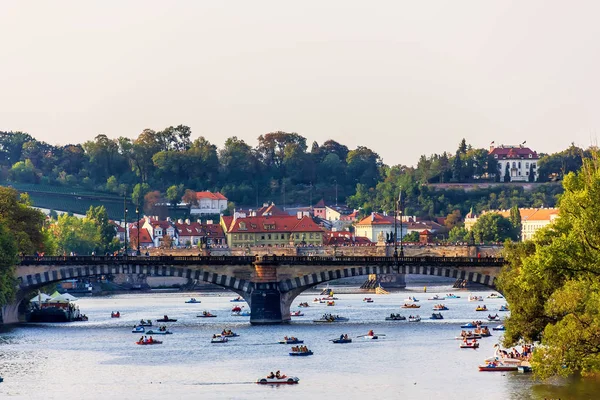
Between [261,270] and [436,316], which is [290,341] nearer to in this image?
[261,270]

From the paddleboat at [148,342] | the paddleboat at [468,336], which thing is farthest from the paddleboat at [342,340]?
the paddleboat at [148,342]

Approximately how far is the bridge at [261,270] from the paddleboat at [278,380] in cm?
3721

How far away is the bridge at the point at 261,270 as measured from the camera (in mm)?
122438

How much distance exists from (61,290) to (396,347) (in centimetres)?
9584

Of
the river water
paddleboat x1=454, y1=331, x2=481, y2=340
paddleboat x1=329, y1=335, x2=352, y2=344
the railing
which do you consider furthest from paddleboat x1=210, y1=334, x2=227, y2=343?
the railing

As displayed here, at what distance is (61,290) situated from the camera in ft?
636

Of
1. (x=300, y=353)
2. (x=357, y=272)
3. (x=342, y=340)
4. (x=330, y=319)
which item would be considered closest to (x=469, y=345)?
(x=342, y=340)

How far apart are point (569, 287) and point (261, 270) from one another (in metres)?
54.9

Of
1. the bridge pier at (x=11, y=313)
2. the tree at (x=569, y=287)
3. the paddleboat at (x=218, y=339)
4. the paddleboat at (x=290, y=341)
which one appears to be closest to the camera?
the tree at (x=569, y=287)

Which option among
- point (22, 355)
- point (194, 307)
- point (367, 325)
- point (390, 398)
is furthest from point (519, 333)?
point (194, 307)

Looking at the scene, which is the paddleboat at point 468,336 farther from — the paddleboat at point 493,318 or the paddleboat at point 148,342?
the paddleboat at point 148,342

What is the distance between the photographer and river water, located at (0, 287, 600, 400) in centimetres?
8125

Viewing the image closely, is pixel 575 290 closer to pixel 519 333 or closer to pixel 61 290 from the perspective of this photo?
pixel 519 333

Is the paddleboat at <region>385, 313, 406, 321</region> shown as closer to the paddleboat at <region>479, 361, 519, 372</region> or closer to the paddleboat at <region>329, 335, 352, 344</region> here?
the paddleboat at <region>329, 335, 352, 344</region>
